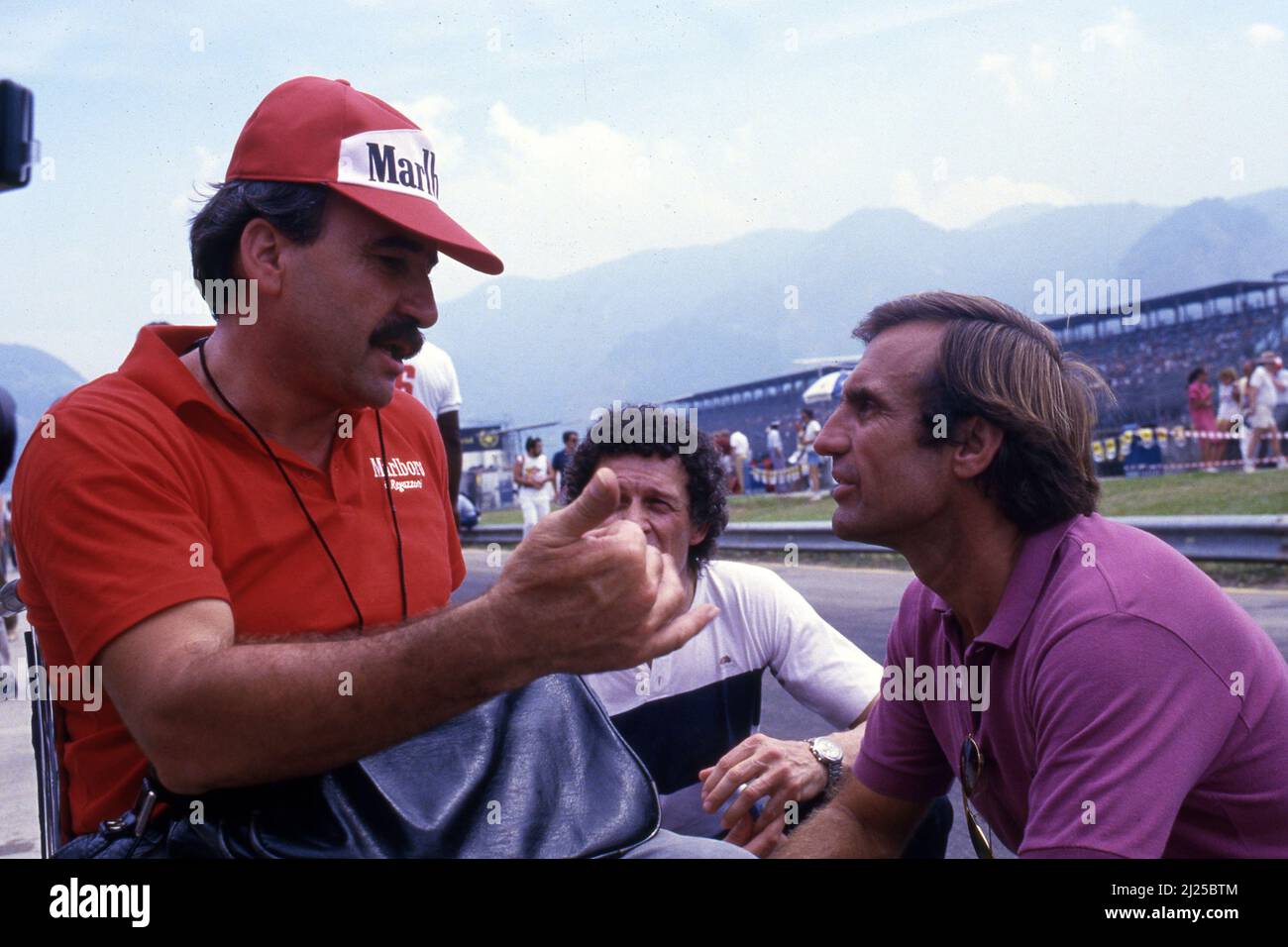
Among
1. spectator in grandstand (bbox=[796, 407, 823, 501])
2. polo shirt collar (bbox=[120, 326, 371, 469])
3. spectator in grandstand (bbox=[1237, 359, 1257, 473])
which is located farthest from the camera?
spectator in grandstand (bbox=[796, 407, 823, 501])

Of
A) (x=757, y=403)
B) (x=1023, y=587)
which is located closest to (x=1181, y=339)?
(x=757, y=403)

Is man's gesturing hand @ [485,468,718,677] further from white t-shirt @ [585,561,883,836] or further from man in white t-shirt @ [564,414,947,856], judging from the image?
white t-shirt @ [585,561,883,836]

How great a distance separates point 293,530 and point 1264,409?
47.3ft

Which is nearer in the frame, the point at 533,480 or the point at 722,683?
the point at 722,683

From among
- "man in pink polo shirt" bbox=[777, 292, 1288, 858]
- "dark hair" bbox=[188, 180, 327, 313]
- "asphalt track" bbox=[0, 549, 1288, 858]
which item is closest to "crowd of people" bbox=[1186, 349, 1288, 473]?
"asphalt track" bbox=[0, 549, 1288, 858]

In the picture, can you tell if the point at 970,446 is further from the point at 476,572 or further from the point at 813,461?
the point at 813,461

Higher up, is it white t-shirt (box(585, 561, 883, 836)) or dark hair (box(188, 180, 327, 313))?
dark hair (box(188, 180, 327, 313))

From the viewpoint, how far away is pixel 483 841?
1522 millimetres

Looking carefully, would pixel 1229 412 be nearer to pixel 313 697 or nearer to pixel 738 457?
pixel 738 457

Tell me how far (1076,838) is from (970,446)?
0.76 meters

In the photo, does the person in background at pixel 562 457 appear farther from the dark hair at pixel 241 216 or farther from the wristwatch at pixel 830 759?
the dark hair at pixel 241 216

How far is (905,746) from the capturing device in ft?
7.31

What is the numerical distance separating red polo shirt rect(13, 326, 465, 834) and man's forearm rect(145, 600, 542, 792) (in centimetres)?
14

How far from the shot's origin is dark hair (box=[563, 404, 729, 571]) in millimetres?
2963
